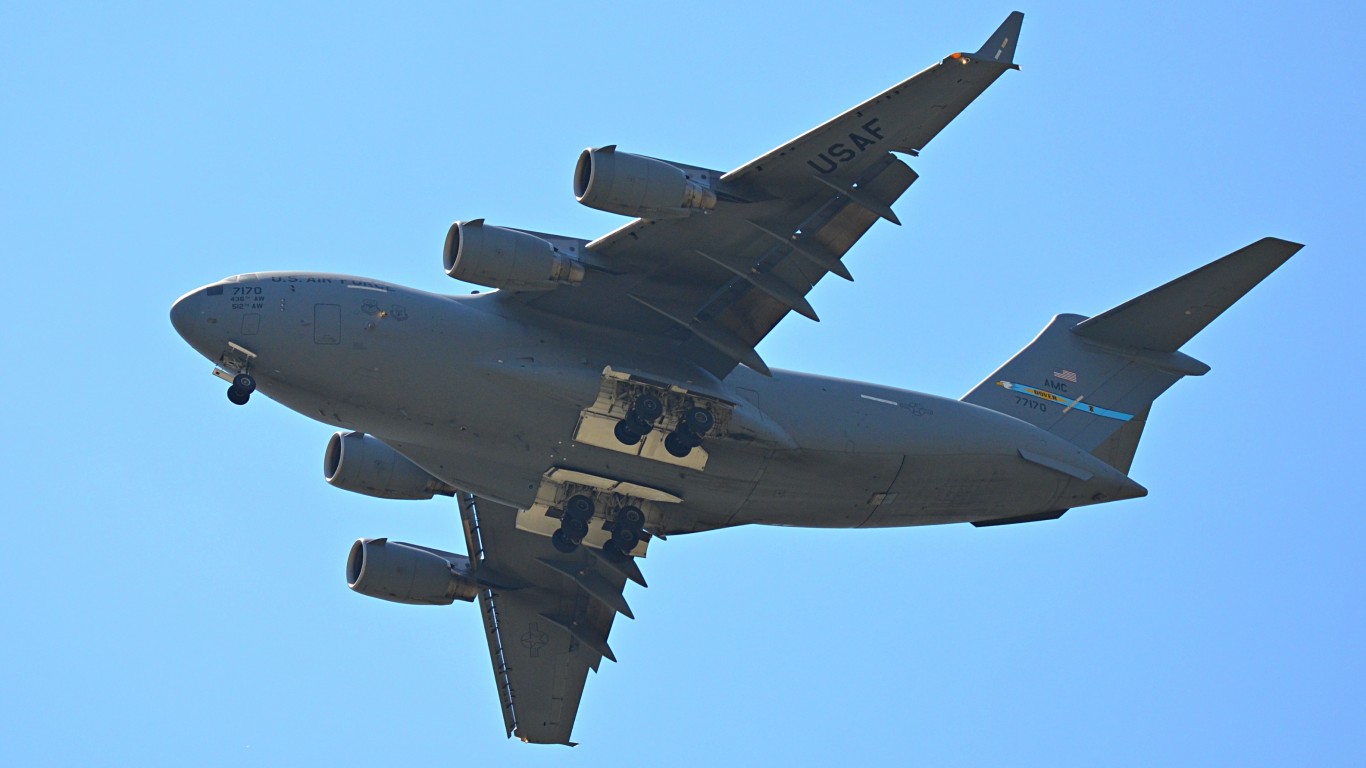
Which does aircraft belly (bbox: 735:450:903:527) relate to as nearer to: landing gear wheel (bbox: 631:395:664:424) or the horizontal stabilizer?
landing gear wheel (bbox: 631:395:664:424)

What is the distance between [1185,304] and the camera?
25109 millimetres

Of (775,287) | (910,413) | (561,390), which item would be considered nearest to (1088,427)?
(910,413)

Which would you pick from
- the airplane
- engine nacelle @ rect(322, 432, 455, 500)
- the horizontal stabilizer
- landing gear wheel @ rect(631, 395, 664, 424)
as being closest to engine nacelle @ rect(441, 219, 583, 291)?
the airplane

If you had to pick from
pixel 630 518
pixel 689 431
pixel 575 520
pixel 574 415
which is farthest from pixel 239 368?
pixel 630 518

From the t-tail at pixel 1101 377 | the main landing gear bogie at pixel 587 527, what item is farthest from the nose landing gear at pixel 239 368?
the t-tail at pixel 1101 377

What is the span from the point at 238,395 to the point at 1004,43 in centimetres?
937

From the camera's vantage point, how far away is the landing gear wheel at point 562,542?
24.2 metres

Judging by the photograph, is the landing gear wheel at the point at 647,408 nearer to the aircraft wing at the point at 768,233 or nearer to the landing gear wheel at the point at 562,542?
the aircraft wing at the point at 768,233

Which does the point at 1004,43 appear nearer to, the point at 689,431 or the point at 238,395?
the point at 689,431

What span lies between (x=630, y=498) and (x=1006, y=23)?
773 cm

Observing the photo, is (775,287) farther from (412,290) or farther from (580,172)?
(412,290)

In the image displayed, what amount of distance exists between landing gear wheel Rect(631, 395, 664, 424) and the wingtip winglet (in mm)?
5587

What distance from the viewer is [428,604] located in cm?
2703

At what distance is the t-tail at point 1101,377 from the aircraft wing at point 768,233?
4.62 metres
